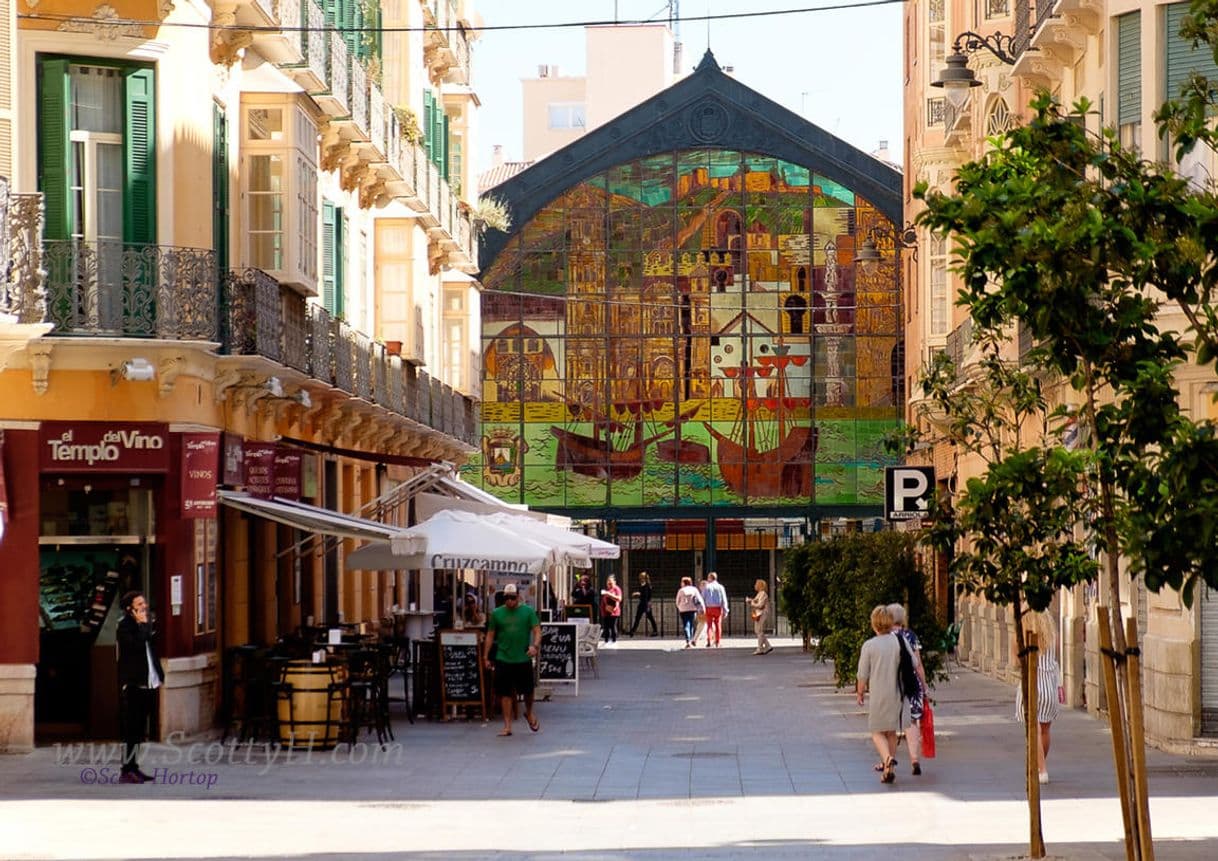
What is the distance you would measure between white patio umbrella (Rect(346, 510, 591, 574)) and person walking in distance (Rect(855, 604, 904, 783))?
25.9 ft

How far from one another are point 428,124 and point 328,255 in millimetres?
11177

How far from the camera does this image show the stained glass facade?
63.9 m

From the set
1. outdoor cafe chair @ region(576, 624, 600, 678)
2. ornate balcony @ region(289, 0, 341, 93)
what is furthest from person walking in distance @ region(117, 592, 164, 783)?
outdoor cafe chair @ region(576, 624, 600, 678)

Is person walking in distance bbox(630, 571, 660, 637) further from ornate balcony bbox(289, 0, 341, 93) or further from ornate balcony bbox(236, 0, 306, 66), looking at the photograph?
ornate balcony bbox(236, 0, 306, 66)

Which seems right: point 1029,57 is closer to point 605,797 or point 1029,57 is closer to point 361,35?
point 361,35

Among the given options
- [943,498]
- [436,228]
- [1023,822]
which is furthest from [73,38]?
[436,228]

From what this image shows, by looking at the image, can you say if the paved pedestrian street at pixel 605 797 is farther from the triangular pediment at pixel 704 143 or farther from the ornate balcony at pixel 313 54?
the triangular pediment at pixel 704 143

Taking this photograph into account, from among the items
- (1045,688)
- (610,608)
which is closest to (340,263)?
(1045,688)

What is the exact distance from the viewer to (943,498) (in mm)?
17141

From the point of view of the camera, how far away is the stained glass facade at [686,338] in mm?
63906

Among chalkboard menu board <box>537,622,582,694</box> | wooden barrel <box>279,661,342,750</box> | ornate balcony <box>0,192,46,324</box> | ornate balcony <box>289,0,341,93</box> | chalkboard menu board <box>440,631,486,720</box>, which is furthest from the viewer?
chalkboard menu board <box>537,622,582,694</box>

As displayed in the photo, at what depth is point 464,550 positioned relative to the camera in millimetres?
27500

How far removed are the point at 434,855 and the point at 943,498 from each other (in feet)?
15.4

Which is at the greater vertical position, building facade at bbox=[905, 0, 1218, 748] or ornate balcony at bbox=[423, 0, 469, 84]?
ornate balcony at bbox=[423, 0, 469, 84]
